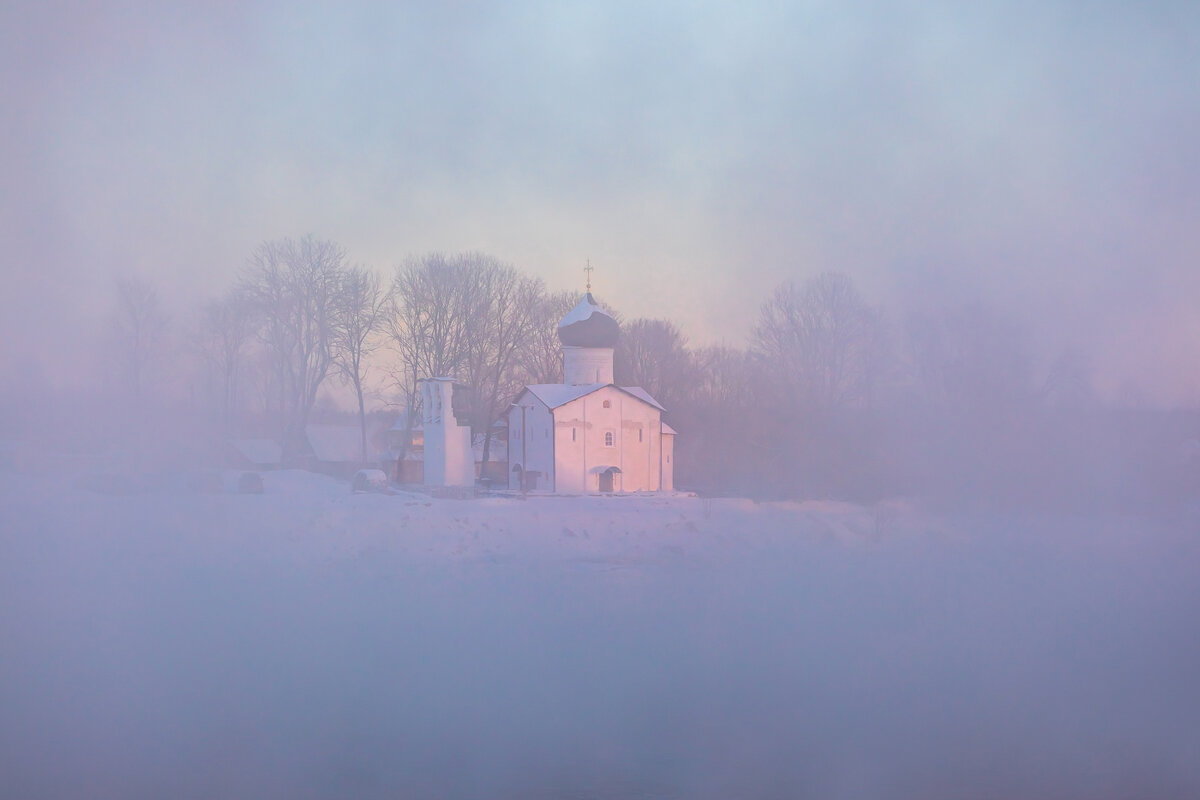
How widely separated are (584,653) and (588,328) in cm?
1933

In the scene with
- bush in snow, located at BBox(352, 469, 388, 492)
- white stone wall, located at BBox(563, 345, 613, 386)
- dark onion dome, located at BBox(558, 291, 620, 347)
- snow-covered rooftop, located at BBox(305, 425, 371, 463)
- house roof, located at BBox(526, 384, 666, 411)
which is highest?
dark onion dome, located at BBox(558, 291, 620, 347)

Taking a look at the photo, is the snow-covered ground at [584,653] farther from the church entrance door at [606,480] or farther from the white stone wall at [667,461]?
the white stone wall at [667,461]

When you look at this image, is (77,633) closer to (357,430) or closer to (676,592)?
(676,592)

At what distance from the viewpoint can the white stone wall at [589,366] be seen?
29938mm

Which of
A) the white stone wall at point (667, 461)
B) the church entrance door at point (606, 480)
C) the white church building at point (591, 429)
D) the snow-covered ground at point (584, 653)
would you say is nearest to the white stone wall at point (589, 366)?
the white church building at point (591, 429)

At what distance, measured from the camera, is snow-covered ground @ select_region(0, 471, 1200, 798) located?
817 centimetres

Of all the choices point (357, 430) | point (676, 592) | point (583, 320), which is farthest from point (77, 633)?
point (357, 430)

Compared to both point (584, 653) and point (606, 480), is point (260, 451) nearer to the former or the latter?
point (606, 480)

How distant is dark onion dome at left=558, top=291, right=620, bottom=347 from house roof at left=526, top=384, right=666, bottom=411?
4.42 ft

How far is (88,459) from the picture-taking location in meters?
15.7

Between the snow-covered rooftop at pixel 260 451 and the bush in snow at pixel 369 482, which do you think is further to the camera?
the snow-covered rooftop at pixel 260 451

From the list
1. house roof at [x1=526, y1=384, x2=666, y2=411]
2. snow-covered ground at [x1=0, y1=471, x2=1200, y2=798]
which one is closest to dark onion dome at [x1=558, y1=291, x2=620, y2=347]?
house roof at [x1=526, y1=384, x2=666, y2=411]

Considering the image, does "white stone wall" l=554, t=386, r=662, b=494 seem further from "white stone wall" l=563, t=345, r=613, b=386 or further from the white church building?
"white stone wall" l=563, t=345, r=613, b=386

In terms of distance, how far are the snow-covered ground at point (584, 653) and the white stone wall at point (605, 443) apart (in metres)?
10.5
